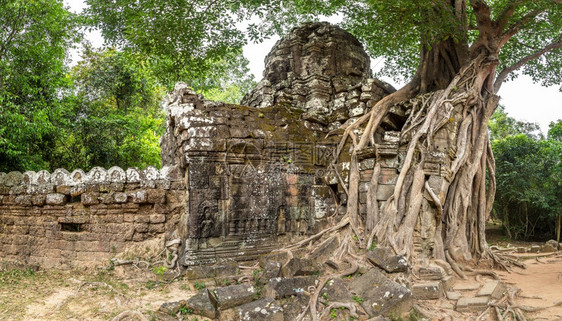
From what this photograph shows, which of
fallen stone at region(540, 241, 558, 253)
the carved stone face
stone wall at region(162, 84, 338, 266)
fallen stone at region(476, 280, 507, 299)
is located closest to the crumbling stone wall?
the carved stone face

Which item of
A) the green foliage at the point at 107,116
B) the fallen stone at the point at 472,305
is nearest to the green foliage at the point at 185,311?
the fallen stone at the point at 472,305

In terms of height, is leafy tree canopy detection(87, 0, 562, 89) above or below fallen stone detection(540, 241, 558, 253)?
above

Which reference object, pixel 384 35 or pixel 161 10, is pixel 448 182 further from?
pixel 161 10

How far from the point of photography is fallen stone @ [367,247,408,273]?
4.71 meters

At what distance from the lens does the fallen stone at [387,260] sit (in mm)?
4711

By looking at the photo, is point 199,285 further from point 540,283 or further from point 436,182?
point 540,283

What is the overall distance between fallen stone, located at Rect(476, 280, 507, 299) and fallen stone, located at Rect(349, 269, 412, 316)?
3.65 ft

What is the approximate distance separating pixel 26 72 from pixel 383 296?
8.58m

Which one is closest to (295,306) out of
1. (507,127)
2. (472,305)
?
(472,305)

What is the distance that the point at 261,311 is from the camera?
390cm

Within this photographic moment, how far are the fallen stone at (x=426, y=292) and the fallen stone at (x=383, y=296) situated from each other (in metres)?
0.45

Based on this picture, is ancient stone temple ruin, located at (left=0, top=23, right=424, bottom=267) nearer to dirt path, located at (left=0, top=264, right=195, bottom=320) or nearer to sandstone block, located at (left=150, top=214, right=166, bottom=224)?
sandstone block, located at (left=150, top=214, right=166, bottom=224)

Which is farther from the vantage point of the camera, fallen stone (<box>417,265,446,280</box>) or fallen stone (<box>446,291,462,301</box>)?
fallen stone (<box>417,265,446,280</box>)

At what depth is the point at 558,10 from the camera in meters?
6.07
